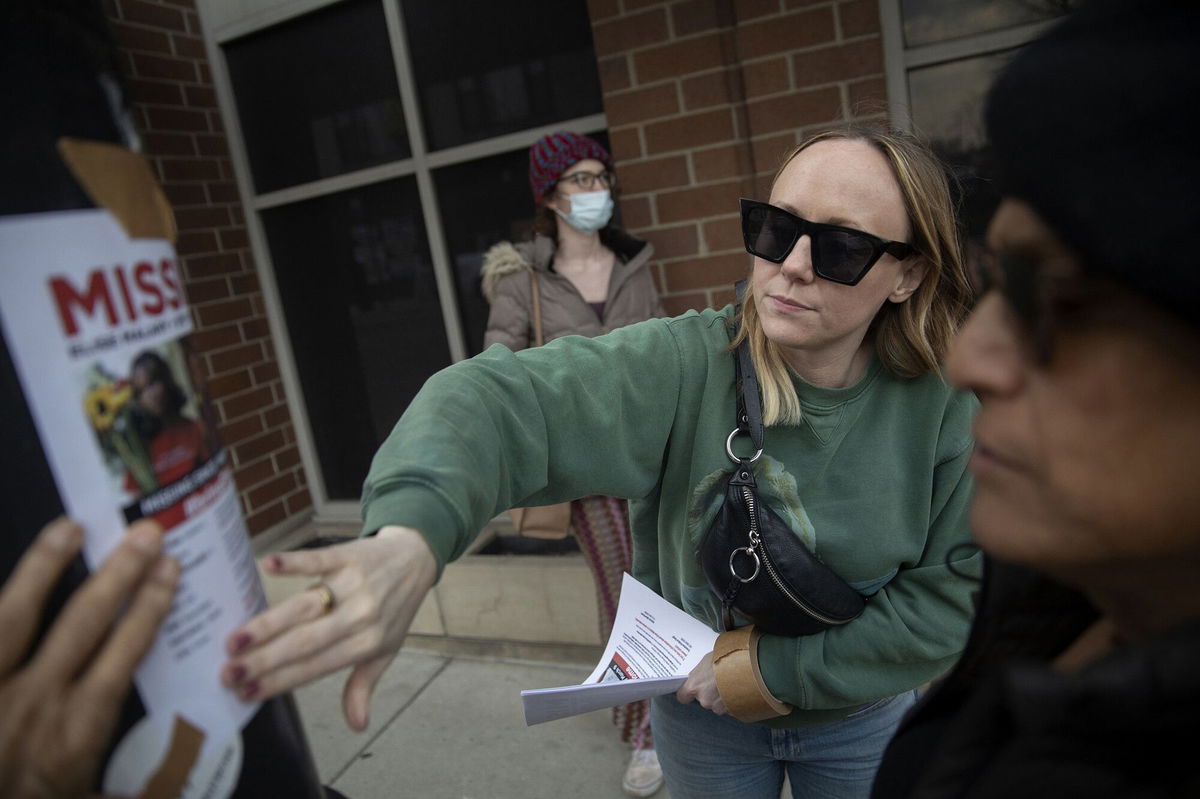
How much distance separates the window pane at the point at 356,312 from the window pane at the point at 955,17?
2524 mm

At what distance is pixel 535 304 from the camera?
313 cm

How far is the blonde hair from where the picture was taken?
1631mm

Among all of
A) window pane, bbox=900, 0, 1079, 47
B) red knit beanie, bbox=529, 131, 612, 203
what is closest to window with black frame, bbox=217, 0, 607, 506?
red knit beanie, bbox=529, 131, 612, 203

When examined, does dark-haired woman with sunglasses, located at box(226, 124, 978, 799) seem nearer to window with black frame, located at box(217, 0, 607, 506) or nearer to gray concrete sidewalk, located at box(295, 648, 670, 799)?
gray concrete sidewalk, located at box(295, 648, 670, 799)

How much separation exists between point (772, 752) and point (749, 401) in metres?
0.84

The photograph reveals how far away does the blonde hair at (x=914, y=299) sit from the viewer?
64.2 inches

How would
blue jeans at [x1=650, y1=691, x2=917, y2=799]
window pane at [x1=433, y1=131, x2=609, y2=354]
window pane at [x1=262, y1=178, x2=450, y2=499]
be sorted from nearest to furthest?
blue jeans at [x1=650, y1=691, x2=917, y2=799]
window pane at [x1=433, y1=131, x2=609, y2=354]
window pane at [x1=262, y1=178, x2=450, y2=499]

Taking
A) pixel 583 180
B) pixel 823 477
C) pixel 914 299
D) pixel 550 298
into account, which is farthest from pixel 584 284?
pixel 823 477

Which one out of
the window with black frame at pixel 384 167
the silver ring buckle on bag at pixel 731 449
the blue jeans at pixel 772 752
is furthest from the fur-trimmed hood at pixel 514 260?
the blue jeans at pixel 772 752

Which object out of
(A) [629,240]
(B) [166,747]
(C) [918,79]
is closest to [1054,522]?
(B) [166,747]

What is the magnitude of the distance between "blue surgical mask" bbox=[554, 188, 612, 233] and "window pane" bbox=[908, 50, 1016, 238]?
4.37ft

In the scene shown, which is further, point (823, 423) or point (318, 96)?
point (318, 96)

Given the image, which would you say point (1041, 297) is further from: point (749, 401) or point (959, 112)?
point (959, 112)

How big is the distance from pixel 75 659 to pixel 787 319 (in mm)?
1327
